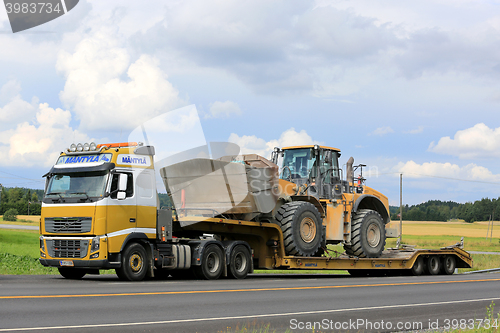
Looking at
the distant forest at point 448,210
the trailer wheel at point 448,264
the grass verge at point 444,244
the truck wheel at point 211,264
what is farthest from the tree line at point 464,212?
the truck wheel at point 211,264

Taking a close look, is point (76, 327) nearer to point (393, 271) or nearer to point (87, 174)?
point (87, 174)

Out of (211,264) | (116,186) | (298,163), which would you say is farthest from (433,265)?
(116,186)

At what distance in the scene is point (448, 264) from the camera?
981 inches

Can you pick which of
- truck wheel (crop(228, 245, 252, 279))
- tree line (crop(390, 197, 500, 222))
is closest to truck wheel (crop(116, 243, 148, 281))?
truck wheel (crop(228, 245, 252, 279))

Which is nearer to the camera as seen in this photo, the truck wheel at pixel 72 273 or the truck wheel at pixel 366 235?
the truck wheel at pixel 72 273

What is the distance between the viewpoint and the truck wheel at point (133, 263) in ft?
49.8

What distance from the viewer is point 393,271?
23.6 metres

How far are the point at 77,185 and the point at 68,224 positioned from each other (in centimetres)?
104

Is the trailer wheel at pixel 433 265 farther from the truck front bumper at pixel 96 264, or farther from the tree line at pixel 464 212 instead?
the tree line at pixel 464 212

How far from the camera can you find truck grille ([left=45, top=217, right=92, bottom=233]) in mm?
14781

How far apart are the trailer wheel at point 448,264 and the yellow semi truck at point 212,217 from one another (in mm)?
1068

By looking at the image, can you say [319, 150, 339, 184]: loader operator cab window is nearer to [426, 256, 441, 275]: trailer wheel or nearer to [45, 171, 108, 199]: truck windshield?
[426, 256, 441, 275]: trailer wheel

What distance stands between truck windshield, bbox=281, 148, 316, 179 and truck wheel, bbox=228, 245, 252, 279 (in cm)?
354

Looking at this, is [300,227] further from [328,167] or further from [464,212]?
[464,212]
